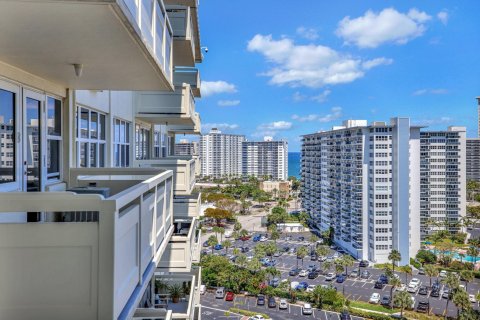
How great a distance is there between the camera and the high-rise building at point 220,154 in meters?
121

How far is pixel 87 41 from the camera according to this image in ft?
8.45

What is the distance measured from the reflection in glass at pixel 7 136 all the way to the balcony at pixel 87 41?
29 cm

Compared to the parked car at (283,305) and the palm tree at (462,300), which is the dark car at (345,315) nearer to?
the parked car at (283,305)

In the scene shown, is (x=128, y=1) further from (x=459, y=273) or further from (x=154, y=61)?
(x=459, y=273)

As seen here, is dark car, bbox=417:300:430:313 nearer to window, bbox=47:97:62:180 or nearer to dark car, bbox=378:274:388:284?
dark car, bbox=378:274:388:284

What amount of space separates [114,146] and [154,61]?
434cm

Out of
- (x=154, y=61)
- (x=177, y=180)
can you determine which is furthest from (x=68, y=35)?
(x=177, y=180)

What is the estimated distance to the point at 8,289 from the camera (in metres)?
1.97

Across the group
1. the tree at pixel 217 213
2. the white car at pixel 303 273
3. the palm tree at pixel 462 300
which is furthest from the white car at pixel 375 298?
the tree at pixel 217 213

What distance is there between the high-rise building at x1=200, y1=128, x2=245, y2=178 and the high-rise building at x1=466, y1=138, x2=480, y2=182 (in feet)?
202

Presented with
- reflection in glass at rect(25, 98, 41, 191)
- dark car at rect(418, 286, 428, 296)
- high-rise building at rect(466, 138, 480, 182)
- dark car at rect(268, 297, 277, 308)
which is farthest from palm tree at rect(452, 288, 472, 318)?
high-rise building at rect(466, 138, 480, 182)

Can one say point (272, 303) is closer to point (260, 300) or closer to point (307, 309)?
point (260, 300)

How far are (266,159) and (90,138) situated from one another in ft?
379

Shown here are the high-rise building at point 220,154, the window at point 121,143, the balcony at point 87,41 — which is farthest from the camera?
the high-rise building at point 220,154
